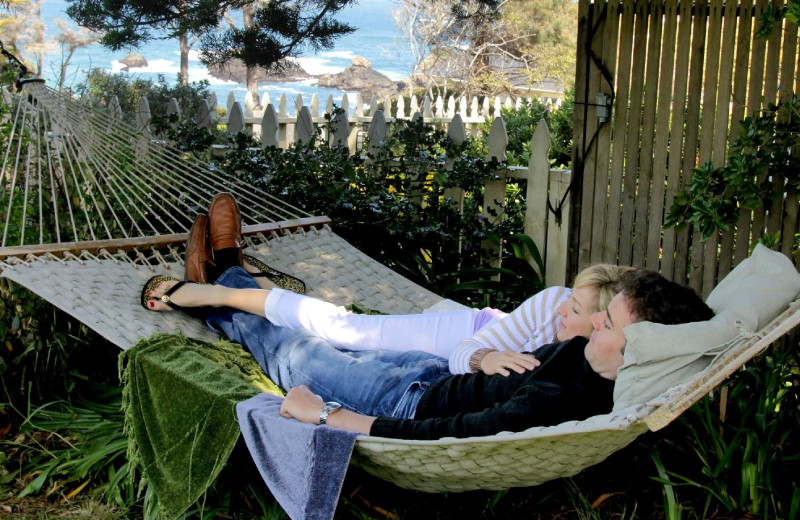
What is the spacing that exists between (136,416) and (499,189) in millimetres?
2197

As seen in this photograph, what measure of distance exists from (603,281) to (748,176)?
4.09ft

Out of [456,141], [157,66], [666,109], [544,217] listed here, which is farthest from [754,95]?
[157,66]

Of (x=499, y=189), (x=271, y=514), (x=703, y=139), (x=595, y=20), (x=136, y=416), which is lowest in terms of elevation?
(x=271, y=514)

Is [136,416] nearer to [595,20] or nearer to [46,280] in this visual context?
[46,280]

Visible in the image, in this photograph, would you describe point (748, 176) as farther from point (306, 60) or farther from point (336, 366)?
point (306, 60)

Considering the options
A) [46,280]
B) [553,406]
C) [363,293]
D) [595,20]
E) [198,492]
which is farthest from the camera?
[595,20]

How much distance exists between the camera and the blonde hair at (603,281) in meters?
1.91

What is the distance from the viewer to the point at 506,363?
75.7 inches

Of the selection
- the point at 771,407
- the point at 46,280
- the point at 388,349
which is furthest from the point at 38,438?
the point at 771,407

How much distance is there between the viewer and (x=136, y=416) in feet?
6.88

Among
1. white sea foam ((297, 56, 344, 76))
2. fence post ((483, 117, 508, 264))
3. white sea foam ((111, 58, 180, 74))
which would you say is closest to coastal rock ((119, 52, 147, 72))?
white sea foam ((111, 58, 180, 74))

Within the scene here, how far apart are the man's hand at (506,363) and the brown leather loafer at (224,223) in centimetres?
123

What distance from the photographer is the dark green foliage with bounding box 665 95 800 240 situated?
9.32ft

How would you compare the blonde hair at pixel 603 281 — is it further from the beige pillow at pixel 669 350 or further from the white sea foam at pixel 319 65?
the white sea foam at pixel 319 65
